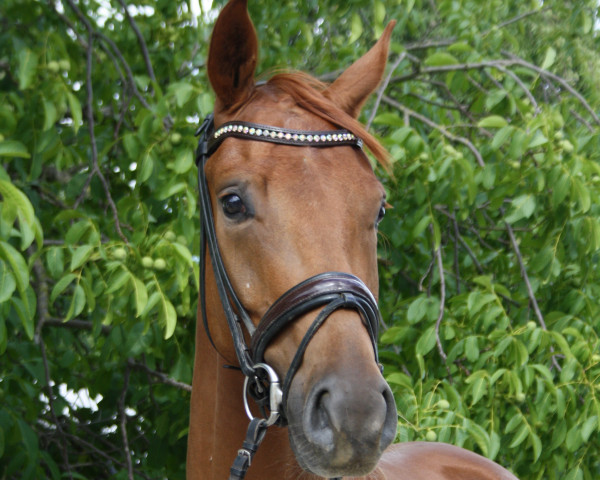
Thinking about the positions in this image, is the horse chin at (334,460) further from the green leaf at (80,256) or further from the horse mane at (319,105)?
the green leaf at (80,256)

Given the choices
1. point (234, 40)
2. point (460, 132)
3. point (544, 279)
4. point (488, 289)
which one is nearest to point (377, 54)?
point (234, 40)

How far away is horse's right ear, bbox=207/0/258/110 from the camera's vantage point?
172cm

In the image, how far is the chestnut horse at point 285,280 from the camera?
130 cm

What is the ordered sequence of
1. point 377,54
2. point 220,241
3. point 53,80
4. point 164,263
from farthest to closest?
point 53,80
point 164,263
point 377,54
point 220,241

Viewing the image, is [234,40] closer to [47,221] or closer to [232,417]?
[232,417]

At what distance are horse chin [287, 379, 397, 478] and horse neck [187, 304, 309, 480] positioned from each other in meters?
0.28

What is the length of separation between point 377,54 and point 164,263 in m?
0.89

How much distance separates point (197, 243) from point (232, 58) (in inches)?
36.1

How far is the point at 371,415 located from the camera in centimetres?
125

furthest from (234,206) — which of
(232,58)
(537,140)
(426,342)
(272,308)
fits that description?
(537,140)

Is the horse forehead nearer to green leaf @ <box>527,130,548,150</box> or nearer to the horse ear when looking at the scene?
the horse ear

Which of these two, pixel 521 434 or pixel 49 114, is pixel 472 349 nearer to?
pixel 521 434

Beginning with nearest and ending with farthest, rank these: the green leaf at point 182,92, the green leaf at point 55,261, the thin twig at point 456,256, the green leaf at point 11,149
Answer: the green leaf at point 11,149 < the green leaf at point 55,261 < the green leaf at point 182,92 < the thin twig at point 456,256

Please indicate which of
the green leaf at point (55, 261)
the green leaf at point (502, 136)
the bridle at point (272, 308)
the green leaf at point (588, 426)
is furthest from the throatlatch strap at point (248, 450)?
the green leaf at point (502, 136)
